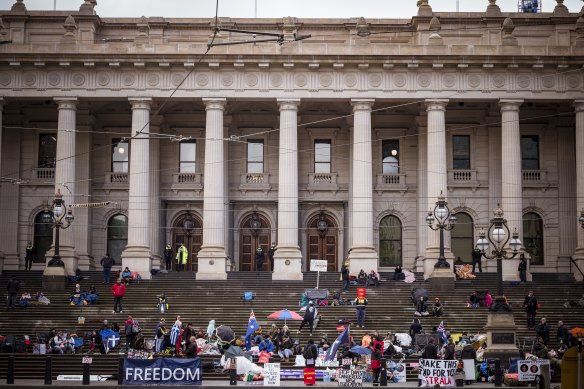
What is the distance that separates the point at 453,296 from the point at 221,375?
50.9 ft

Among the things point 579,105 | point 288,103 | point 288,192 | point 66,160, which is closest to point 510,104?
point 579,105

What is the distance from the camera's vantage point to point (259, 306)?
48.0 meters

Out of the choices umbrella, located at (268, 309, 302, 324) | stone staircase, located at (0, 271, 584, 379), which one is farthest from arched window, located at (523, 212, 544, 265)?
umbrella, located at (268, 309, 302, 324)

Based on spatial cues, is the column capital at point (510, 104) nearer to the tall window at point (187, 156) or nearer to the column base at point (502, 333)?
the tall window at point (187, 156)

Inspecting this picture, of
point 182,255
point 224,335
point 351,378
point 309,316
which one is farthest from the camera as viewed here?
point 182,255

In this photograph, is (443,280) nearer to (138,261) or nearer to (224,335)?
(224,335)

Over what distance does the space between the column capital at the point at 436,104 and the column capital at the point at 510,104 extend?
2.99 meters

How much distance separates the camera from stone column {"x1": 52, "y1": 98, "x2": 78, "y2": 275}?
55.3m

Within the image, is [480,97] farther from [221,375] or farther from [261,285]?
[221,375]

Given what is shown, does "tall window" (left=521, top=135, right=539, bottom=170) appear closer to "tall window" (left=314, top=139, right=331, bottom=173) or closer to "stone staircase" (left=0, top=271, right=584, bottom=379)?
"stone staircase" (left=0, top=271, right=584, bottom=379)

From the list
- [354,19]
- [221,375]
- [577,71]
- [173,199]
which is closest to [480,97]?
[577,71]

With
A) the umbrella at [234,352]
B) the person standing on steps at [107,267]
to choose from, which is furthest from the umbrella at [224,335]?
the person standing on steps at [107,267]

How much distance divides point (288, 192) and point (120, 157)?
457 inches

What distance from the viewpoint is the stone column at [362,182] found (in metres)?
55.0
